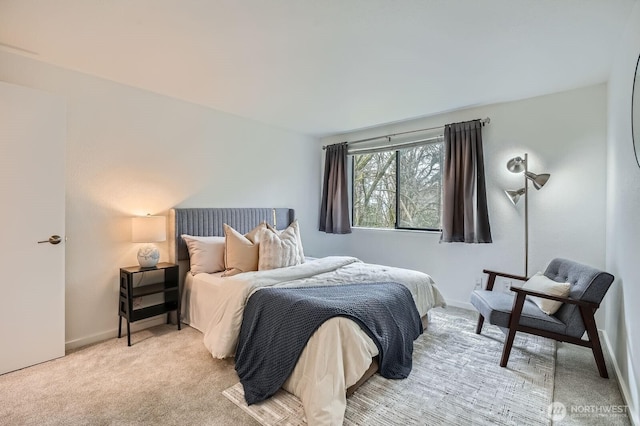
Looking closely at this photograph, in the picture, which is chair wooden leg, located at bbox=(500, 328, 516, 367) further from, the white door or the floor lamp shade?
the white door

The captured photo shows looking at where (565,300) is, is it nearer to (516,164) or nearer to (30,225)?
(516,164)

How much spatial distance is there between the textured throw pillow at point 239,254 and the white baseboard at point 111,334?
97cm

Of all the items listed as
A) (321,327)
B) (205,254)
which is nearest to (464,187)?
(321,327)

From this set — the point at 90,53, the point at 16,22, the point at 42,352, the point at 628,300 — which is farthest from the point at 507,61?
the point at 42,352

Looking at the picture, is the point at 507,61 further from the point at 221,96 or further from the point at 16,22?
the point at 16,22

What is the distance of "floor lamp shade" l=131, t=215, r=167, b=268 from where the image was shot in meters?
2.97

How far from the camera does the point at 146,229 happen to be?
9.79 feet

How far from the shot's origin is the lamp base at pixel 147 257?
2.99 m

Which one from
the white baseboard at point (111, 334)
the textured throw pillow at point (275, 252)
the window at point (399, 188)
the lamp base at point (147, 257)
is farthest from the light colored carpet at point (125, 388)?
the window at point (399, 188)

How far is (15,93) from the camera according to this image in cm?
236

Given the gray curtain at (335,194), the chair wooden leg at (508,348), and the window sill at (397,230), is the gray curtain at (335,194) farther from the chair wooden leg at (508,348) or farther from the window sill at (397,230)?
the chair wooden leg at (508,348)

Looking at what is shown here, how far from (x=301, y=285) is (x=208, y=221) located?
1.71 m

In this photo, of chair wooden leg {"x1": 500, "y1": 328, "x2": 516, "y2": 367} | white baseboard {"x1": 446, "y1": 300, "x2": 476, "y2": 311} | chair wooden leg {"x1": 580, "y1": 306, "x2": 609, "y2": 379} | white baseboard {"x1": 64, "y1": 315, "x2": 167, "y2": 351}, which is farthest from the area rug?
white baseboard {"x1": 64, "y1": 315, "x2": 167, "y2": 351}

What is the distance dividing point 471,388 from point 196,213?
3.14 meters
